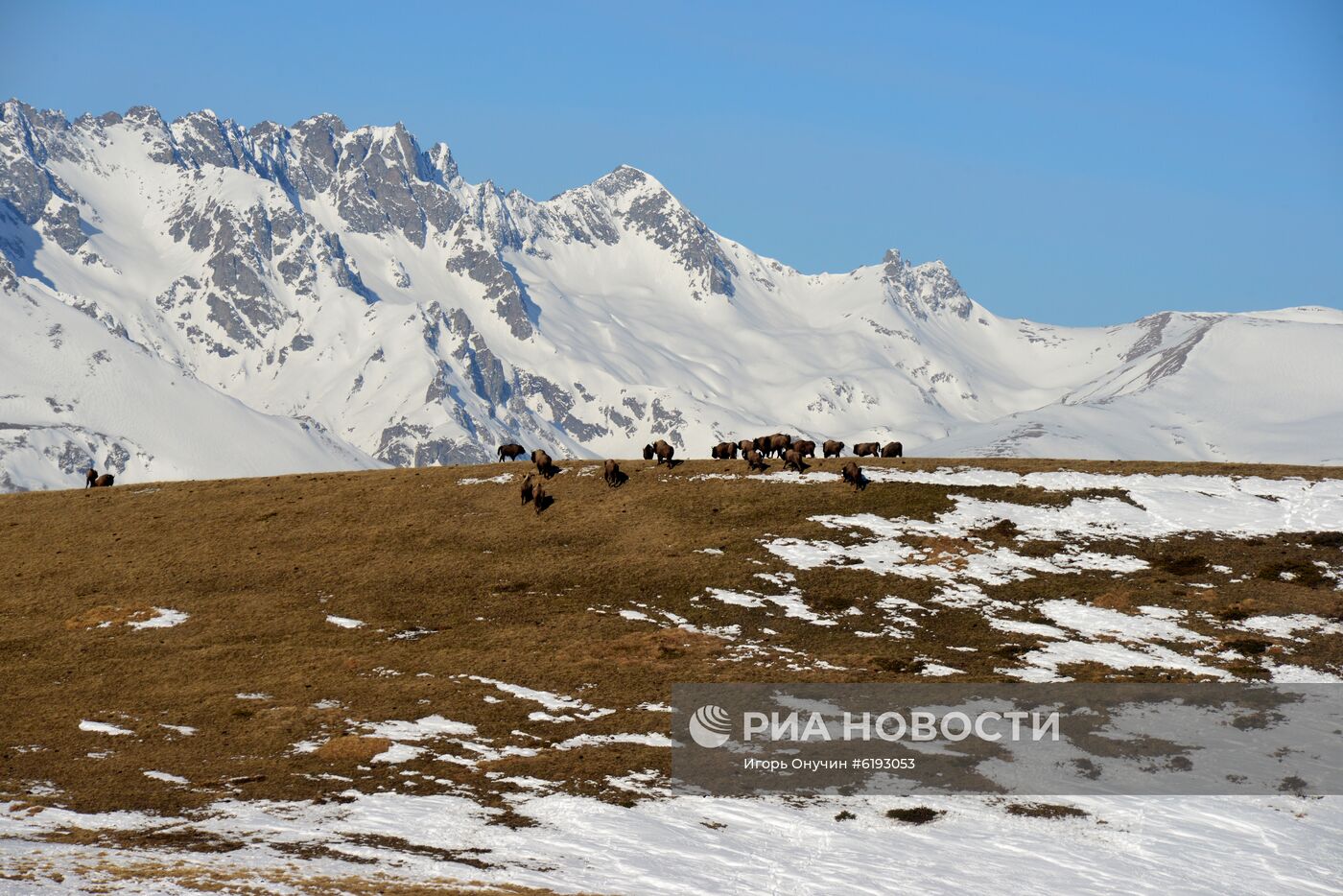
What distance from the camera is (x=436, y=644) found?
187ft

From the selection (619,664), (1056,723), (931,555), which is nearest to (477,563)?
(619,664)

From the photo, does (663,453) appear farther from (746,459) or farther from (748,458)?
(748,458)

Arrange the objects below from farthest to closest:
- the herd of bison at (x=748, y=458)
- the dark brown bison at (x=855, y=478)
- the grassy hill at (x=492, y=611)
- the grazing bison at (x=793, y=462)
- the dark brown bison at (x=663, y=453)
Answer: the dark brown bison at (x=663, y=453) < the grazing bison at (x=793, y=462) < the dark brown bison at (x=855, y=478) < the herd of bison at (x=748, y=458) < the grassy hill at (x=492, y=611)

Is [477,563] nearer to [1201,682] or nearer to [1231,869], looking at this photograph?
[1201,682]

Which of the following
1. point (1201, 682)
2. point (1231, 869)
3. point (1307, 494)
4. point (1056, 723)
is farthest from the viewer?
point (1307, 494)

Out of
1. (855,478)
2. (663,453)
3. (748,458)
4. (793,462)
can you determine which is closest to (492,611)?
(663,453)

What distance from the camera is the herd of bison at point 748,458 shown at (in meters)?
75.1

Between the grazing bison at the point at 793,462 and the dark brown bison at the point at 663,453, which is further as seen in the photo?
the dark brown bison at the point at 663,453

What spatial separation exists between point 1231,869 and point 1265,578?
2947 centimetres

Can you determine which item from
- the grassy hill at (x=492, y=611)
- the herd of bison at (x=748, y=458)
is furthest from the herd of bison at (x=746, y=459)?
the grassy hill at (x=492, y=611)

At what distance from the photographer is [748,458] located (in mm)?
79812

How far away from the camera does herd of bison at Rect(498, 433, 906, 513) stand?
2955 inches

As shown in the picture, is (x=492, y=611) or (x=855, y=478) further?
(x=855, y=478)

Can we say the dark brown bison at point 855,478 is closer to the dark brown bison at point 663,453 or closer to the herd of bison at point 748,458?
the herd of bison at point 748,458
